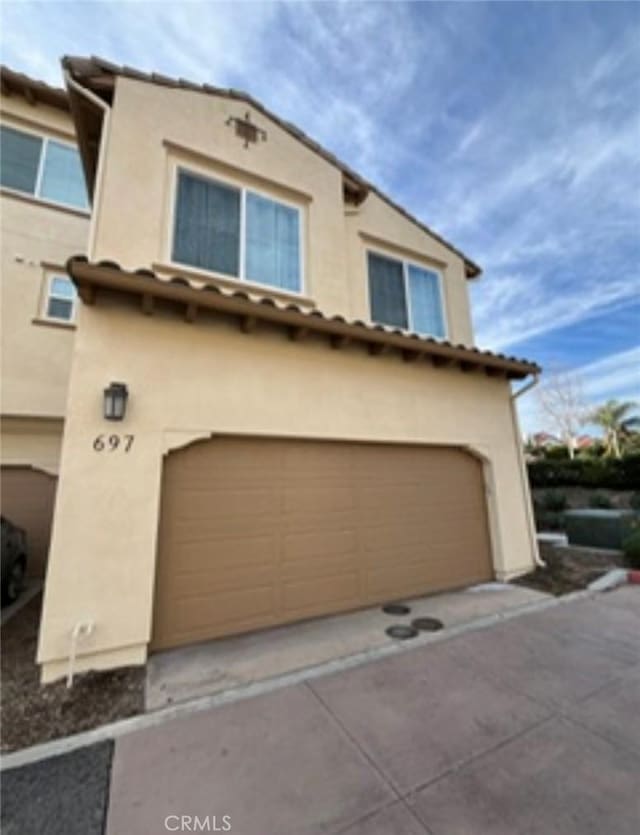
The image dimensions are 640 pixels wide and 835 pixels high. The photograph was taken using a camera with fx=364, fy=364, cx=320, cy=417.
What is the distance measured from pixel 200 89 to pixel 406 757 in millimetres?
9233

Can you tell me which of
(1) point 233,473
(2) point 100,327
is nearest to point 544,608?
(1) point 233,473

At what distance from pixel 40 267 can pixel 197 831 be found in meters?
11.1

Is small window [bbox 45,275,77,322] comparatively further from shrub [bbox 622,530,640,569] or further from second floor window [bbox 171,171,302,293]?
shrub [bbox 622,530,640,569]

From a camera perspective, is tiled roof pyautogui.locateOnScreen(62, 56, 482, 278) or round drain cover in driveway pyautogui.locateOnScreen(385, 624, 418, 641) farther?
tiled roof pyautogui.locateOnScreen(62, 56, 482, 278)

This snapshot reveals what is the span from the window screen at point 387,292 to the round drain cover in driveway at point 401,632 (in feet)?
17.7

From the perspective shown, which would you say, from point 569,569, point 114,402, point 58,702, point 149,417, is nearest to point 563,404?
point 569,569

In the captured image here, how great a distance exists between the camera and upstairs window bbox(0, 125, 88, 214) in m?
9.15

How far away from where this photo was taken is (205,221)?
5891 mm

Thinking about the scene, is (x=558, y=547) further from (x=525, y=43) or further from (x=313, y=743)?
(x=525, y=43)

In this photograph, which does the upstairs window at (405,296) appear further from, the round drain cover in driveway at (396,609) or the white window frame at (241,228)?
the round drain cover in driveway at (396,609)

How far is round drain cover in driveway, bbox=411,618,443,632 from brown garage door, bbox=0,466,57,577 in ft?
26.7

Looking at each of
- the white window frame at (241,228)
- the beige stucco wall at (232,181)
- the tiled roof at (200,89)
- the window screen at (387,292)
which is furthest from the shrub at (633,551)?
the white window frame at (241,228)

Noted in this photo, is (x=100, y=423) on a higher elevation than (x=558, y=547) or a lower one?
higher

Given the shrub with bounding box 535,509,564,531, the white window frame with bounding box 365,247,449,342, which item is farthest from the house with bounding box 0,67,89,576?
the shrub with bounding box 535,509,564,531
